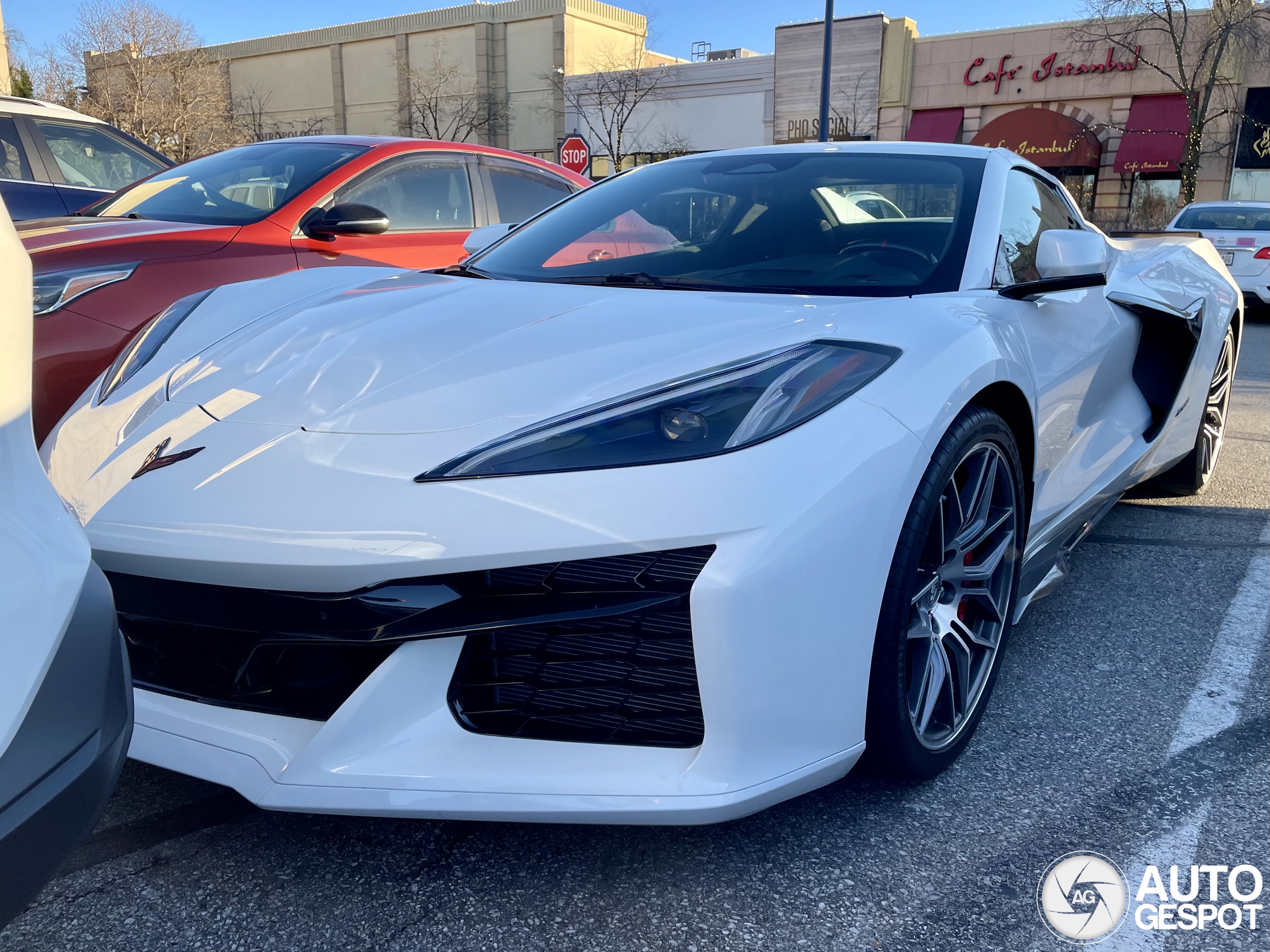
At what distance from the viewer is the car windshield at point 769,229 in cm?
246

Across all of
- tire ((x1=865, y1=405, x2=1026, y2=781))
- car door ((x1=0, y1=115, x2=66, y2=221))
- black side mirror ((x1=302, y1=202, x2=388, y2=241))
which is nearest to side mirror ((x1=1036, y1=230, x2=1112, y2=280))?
tire ((x1=865, y1=405, x2=1026, y2=781))

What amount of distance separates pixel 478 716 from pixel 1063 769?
129 centimetres

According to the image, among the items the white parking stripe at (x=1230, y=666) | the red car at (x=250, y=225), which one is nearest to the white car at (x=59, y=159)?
the red car at (x=250, y=225)

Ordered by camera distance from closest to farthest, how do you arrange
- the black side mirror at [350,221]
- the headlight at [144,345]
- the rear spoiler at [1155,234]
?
the headlight at [144,345]
the black side mirror at [350,221]
the rear spoiler at [1155,234]

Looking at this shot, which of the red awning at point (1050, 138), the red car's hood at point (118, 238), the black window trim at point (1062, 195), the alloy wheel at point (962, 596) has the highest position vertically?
the red awning at point (1050, 138)

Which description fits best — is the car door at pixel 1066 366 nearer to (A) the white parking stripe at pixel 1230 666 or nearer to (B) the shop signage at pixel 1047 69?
(A) the white parking stripe at pixel 1230 666

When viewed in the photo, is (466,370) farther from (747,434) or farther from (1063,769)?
(1063,769)

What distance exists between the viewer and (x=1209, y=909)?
5.64ft

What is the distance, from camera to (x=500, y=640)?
5.32ft

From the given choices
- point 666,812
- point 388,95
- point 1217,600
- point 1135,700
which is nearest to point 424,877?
point 666,812

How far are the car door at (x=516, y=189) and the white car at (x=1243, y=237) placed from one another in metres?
7.67

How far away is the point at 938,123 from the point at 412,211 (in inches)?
957

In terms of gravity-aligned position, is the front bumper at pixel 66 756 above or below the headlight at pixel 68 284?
below

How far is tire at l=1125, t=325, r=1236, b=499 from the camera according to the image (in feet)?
13.6
